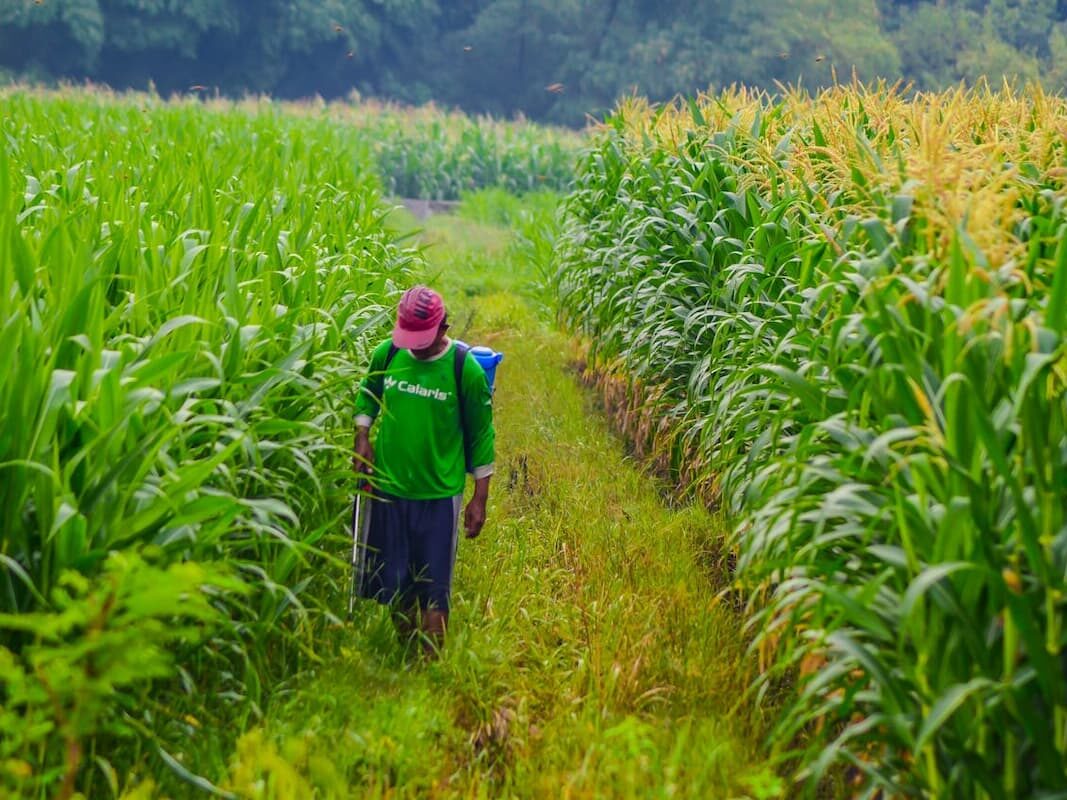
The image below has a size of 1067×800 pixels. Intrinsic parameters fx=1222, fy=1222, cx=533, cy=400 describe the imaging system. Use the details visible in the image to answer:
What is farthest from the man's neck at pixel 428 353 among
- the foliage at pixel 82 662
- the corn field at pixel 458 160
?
the corn field at pixel 458 160

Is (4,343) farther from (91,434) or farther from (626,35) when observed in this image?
(626,35)

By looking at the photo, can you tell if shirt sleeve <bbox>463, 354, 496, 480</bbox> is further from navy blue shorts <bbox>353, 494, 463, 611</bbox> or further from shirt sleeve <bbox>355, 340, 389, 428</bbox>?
shirt sleeve <bbox>355, 340, 389, 428</bbox>

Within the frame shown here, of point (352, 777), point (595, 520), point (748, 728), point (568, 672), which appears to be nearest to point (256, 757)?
point (352, 777)

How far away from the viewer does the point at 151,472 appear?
353cm

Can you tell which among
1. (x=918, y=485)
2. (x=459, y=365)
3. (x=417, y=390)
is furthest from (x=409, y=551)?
(x=918, y=485)

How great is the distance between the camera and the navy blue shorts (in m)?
4.46

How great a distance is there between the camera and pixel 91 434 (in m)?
3.39

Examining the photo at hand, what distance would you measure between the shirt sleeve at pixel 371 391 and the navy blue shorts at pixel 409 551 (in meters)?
0.30

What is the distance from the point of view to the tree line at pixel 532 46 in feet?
Answer: 144

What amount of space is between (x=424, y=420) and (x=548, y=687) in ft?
3.42

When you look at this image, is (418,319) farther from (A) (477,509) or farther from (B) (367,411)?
(A) (477,509)

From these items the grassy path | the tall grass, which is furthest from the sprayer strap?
the grassy path

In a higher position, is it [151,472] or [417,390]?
[417,390]

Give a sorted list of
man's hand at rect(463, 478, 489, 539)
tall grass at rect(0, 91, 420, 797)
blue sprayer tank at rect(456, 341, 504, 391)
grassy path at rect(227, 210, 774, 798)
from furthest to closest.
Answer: blue sprayer tank at rect(456, 341, 504, 391) < man's hand at rect(463, 478, 489, 539) < grassy path at rect(227, 210, 774, 798) < tall grass at rect(0, 91, 420, 797)
